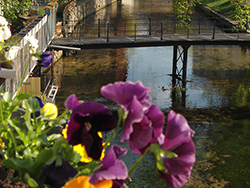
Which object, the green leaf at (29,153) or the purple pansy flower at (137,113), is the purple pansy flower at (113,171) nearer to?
the purple pansy flower at (137,113)

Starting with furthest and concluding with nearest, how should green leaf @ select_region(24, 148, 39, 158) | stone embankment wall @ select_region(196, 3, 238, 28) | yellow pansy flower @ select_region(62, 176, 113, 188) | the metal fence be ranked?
stone embankment wall @ select_region(196, 3, 238, 28)
the metal fence
green leaf @ select_region(24, 148, 39, 158)
yellow pansy flower @ select_region(62, 176, 113, 188)

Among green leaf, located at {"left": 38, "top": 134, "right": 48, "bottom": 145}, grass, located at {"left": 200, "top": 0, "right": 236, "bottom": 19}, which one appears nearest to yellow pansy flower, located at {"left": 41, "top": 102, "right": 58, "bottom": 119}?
green leaf, located at {"left": 38, "top": 134, "right": 48, "bottom": 145}

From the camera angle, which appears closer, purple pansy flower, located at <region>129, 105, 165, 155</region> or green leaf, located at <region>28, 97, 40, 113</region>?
purple pansy flower, located at <region>129, 105, 165, 155</region>

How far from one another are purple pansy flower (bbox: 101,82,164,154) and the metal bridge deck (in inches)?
724

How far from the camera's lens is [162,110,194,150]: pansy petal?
1.09m

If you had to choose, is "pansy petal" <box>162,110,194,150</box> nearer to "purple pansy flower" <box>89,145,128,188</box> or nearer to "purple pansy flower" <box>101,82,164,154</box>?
"purple pansy flower" <box>101,82,164,154</box>

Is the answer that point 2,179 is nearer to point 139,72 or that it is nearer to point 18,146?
point 18,146

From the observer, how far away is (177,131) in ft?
3.61

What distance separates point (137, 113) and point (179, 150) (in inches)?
6.7

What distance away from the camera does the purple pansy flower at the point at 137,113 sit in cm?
106

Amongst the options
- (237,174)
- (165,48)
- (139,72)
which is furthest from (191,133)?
(165,48)

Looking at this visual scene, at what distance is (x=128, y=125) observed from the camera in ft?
3.54

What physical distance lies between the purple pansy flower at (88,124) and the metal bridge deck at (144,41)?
1831 centimetres

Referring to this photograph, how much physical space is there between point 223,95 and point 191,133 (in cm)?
2041
